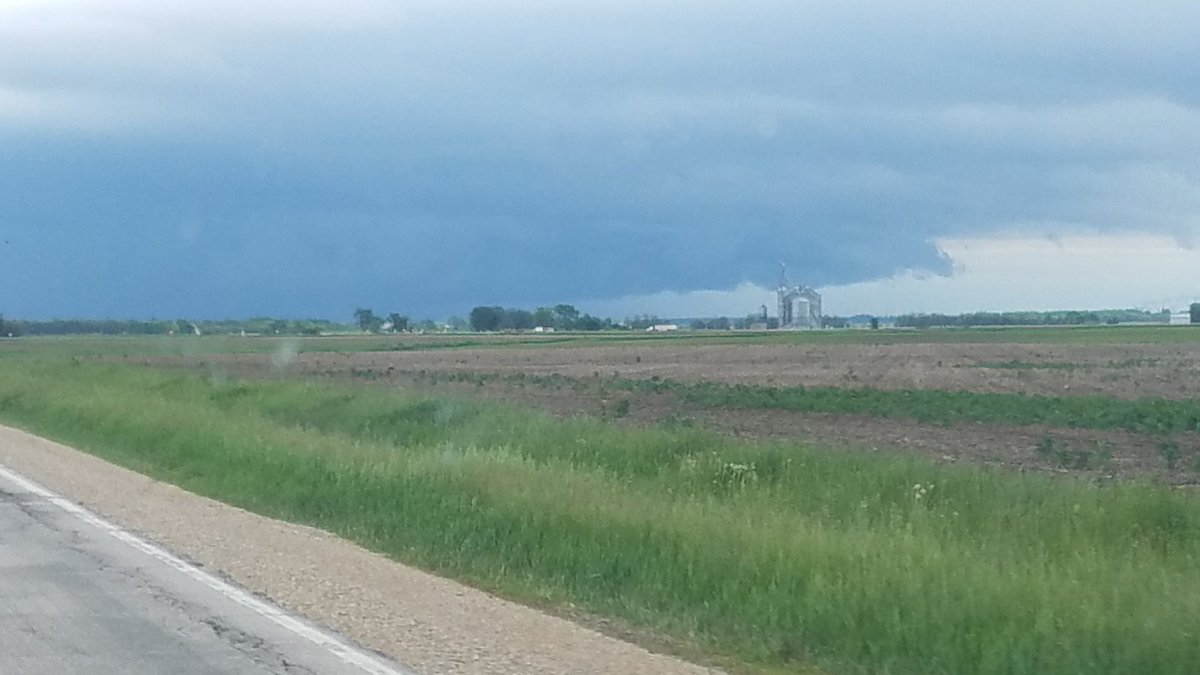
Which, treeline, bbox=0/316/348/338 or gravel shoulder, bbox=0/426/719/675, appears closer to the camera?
gravel shoulder, bbox=0/426/719/675

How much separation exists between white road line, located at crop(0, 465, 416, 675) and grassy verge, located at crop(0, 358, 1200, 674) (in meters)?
2.18

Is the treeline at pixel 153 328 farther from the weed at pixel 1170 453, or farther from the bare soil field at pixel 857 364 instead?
the weed at pixel 1170 453

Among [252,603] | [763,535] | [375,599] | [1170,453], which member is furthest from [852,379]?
[252,603]

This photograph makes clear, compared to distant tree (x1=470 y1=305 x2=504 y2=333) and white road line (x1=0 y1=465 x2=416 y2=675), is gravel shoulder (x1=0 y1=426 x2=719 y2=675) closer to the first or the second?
white road line (x1=0 y1=465 x2=416 y2=675)

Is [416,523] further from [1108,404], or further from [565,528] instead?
[1108,404]

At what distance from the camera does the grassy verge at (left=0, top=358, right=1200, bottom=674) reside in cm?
996

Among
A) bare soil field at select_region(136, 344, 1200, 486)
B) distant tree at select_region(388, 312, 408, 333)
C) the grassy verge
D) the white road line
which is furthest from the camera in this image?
distant tree at select_region(388, 312, 408, 333)

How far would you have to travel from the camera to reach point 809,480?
63.6ft

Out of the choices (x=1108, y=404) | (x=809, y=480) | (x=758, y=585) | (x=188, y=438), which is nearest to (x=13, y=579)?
(x=758, y=585)

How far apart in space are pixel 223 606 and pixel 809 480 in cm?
981

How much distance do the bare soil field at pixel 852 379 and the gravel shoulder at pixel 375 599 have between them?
41.7 ft

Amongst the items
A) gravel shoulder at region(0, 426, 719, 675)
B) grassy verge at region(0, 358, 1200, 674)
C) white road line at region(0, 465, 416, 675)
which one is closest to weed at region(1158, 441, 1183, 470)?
grassy verge at region(0, 358, 1200, 674)

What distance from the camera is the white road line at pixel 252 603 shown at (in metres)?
9.27

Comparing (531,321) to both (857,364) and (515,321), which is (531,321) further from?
(857,364)
